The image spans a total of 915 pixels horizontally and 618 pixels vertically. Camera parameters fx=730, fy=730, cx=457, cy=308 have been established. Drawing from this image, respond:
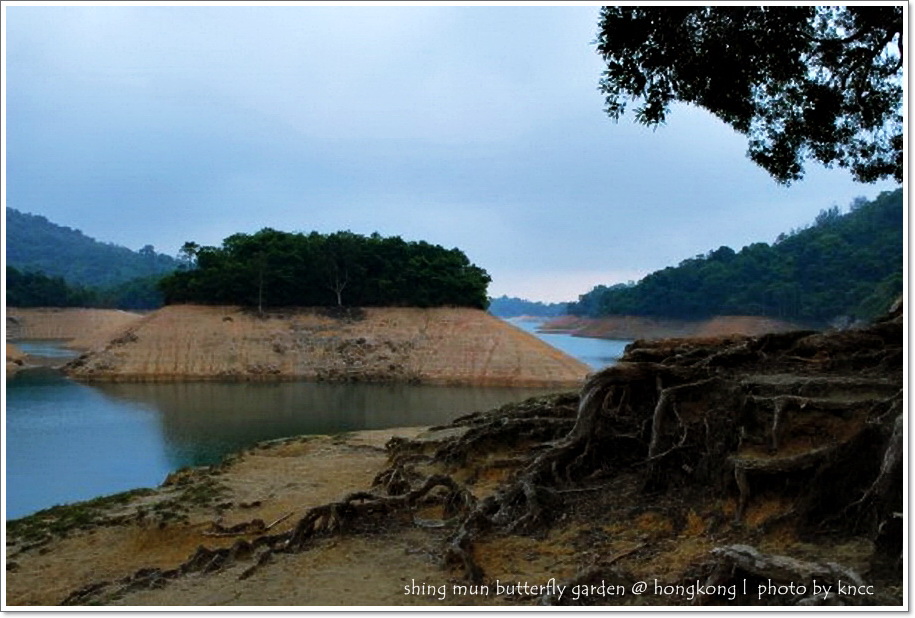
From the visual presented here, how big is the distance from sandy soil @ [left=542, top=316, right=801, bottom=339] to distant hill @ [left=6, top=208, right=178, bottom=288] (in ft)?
270

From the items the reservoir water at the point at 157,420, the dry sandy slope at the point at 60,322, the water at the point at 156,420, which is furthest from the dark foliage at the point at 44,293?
the water at the point at 156,420

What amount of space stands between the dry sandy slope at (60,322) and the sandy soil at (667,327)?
57.5 m

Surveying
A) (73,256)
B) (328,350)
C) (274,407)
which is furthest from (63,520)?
(73,256)

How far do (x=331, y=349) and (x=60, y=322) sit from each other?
4628cm

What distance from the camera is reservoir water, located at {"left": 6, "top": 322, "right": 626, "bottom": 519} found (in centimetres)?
1788

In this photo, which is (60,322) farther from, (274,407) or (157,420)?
(157,420)

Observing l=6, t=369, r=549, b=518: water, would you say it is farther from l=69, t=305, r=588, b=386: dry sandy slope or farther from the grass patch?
the grass patch

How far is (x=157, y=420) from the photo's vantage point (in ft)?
94.4

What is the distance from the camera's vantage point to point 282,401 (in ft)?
121

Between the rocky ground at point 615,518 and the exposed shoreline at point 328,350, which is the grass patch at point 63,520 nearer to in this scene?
the rocky ground at point 615,518

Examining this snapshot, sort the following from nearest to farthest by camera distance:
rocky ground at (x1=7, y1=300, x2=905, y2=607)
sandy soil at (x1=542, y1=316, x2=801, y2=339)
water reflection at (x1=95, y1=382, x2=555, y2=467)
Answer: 1. rocky ground at (x1=7, y1=300, x2=905, y2=607)
2. water reflection at (x1=95, y1=382, x2=555, y2=467)
3. sandy soil at (x1=542, y1=316, x2=801, y2=339)

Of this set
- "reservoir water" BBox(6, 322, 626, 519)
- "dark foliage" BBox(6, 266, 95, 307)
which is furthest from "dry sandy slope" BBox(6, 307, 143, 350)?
"reservoir water" BBox(6, 322, 626, 519)

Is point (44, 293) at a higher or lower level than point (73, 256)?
lower

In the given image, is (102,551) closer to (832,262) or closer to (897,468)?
(897,468)
